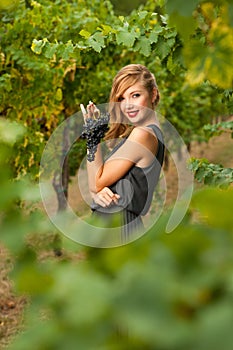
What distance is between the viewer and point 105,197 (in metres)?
2.86

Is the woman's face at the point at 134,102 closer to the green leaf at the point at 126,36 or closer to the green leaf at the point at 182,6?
the green leaf at the point at 126,36

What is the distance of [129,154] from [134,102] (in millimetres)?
262

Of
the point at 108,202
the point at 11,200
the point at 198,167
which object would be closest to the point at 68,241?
the point at 11,200

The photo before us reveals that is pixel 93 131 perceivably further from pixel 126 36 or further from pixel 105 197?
pixel 126 36

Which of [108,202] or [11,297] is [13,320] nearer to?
[11,297]

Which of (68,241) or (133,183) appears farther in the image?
(133,183)

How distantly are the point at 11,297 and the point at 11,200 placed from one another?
6.70 m

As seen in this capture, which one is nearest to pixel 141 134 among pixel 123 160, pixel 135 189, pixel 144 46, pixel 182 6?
pixel 123 160

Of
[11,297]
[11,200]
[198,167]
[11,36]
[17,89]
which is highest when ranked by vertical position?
[11,200]

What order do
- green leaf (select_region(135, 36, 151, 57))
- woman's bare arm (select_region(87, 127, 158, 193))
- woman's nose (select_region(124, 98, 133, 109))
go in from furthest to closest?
woman's nose (select_region(124, 98, 133, 109)) < woman's bare arm (select_region(87, 127, 158, 193)) < green leaf (select_region(135, 36, 151, 57))

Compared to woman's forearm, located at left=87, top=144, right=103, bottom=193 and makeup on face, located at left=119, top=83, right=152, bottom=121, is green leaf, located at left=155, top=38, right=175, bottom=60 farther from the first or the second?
woman's forearm, located at left=87, top=144, right=103, bottom=193

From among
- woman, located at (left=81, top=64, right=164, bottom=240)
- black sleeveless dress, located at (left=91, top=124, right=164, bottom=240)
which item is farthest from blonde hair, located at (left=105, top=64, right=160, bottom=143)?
black sleeveless dress, located at (left=91, top=124, right=164, bottom=240)

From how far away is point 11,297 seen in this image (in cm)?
730

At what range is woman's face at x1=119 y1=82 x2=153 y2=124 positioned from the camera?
2.96m
